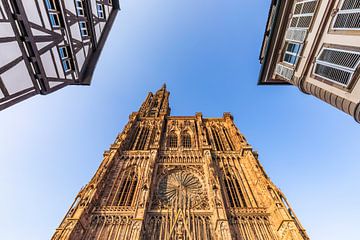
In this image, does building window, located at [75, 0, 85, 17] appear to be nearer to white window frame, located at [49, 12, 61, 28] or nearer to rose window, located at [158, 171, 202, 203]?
white window frame, located at [49, 12, 61, 28]

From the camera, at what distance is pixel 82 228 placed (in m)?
12.5

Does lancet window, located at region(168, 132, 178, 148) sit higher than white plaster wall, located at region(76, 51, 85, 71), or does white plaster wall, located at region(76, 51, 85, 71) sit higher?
lancet window, located at region(168, 132, 178, 148)

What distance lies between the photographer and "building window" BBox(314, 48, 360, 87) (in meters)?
6.11

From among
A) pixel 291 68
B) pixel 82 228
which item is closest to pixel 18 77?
pixel 82 228

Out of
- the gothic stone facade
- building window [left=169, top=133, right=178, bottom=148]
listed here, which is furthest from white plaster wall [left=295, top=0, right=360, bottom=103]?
building window [left=169, top=133, right=178, bottom=148]

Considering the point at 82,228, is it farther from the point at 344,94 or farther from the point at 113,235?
the point at 344,94

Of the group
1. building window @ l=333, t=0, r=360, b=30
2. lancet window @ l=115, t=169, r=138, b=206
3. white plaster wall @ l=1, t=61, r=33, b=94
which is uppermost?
lancet window @ l=115, t=169, r=138, b=206

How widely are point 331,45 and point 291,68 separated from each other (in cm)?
287

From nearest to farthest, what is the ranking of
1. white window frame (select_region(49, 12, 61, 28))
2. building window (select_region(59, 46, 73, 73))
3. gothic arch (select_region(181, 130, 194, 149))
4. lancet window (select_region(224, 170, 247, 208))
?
white window frame (select_region(49, 12, 61, 28))
building window (select_region(59, 46, 73, 73))
lancet window (select_region(224, 170, 247, 208))
gothic arch (select_region(181, 130, 194, 149))

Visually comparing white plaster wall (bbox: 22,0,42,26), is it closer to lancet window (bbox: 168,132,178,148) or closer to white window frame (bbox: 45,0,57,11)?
white window frame (bbox: 45,0,57,11)

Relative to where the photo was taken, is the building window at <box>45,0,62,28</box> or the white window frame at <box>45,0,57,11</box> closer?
the white window frame at <box>45,0,57,11</box>

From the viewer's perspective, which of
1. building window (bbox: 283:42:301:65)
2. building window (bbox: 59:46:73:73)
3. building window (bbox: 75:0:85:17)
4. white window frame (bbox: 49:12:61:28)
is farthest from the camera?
building window (bbox: 75:0:85:17)

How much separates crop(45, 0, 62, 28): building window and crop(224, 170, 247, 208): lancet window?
18380 millimetres

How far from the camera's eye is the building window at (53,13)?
7938 mm
